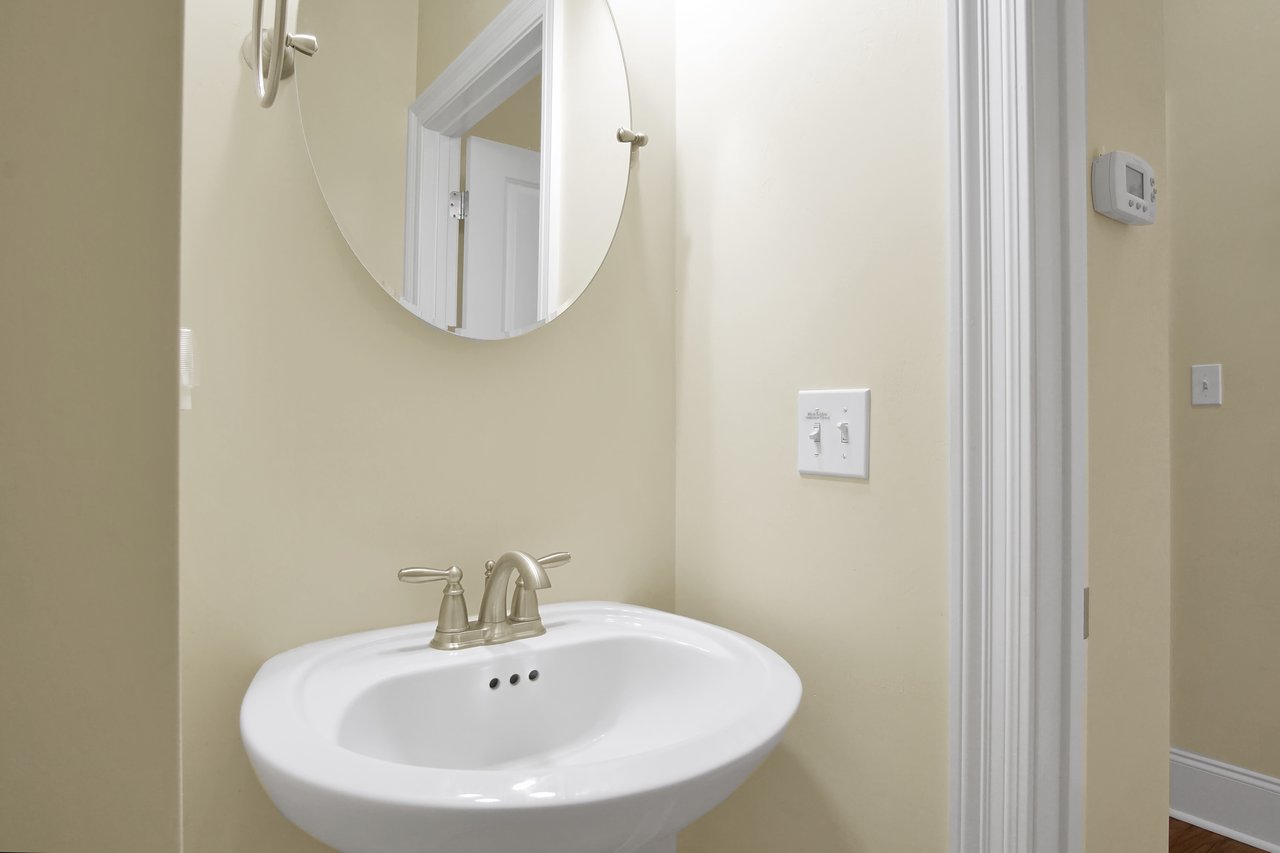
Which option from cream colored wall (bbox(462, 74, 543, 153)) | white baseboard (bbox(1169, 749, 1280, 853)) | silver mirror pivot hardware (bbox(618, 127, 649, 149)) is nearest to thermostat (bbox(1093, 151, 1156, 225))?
silver mirror pivot hardware (bbox(618, 127, 649, 149))

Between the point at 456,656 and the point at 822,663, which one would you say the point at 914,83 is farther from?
the point at 456,656

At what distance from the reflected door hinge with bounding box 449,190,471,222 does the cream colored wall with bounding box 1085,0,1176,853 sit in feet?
2.77

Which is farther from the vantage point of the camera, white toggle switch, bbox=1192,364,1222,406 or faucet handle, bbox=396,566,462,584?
white toggle switch, bbox=1192,364,1222,406

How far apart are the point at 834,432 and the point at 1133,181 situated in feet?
1.64

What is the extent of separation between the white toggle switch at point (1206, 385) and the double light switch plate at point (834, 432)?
1.60 m

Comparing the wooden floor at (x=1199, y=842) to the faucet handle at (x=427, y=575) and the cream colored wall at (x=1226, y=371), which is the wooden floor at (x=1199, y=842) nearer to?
the cream colored wall at (x=1226, y=371)

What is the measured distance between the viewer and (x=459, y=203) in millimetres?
986

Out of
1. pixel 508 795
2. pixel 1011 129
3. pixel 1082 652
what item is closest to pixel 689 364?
pixel 1011 129

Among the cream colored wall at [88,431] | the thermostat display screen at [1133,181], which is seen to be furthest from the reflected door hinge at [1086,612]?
the cream colored wall at [88,431]

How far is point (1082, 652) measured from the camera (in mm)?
778

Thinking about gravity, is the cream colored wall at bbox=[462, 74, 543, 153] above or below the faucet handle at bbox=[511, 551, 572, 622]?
above

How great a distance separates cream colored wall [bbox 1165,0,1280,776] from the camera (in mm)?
1773

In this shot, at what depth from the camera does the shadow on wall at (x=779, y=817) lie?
96cm

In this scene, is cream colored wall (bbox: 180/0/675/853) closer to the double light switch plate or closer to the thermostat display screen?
the double light switch plate
